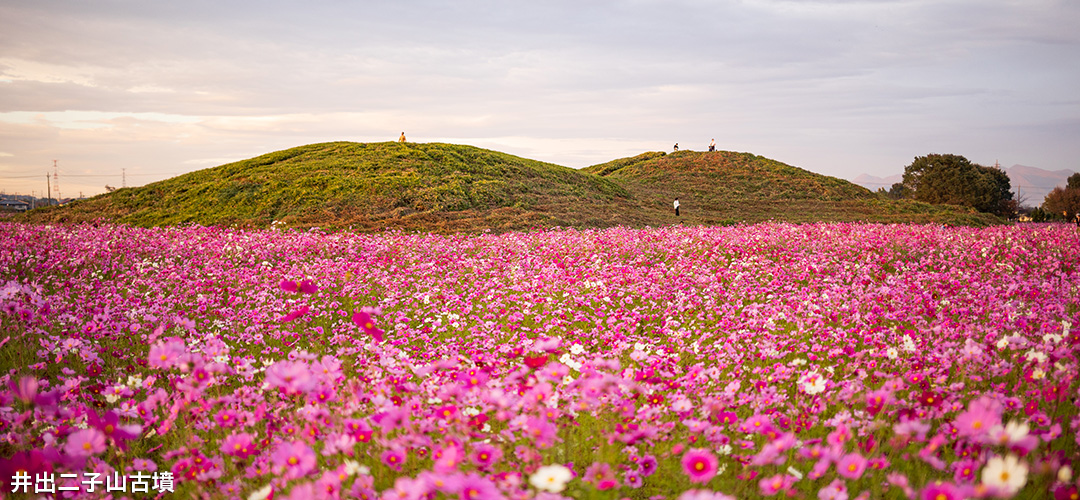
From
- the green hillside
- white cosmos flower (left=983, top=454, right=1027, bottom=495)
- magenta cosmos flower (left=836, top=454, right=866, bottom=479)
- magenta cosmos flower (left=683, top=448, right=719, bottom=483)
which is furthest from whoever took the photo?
the green hillside

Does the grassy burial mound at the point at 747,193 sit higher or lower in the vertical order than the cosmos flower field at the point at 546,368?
higher

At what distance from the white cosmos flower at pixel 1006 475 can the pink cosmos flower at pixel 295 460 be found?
2.19m

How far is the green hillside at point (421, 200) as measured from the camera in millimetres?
20625

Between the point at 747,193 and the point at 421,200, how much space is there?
27685mm

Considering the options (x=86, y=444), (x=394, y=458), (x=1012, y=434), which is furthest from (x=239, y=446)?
(x=1012, y=434)

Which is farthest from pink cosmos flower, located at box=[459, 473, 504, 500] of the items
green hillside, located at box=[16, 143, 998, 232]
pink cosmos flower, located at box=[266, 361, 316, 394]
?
green hillside, located at box=[16, 143, 998, 232]

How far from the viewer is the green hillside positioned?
20625 mm

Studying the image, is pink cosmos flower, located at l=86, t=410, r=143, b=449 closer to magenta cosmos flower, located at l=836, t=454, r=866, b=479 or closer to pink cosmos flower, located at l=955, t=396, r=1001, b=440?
magenta cosmos flower, located at l=836, t=454, r=866, b=479

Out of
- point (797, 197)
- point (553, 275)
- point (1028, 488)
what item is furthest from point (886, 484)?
point (797, 197)

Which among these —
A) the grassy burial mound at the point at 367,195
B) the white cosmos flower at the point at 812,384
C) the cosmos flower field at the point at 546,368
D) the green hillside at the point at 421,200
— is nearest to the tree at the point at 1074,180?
the green hillside at the point at 421,200

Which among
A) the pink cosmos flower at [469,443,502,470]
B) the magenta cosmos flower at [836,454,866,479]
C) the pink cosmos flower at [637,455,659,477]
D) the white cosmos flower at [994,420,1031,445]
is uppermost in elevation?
the white cosmos flower at [994,420,1031,445]

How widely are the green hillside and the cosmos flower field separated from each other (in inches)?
319

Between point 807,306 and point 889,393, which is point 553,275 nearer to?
point 807,306

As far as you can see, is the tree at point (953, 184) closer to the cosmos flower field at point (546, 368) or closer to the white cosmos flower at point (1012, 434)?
the cosmos flower field at point (546, 368)
